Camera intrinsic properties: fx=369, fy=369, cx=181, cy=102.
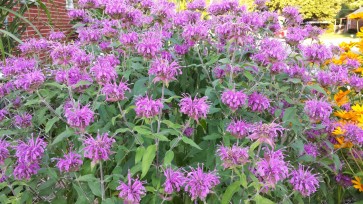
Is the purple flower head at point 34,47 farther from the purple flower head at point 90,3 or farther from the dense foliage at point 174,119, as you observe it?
the purple flower head at point 90,3

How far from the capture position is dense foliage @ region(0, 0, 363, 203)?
4.58 feet

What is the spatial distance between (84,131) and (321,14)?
1133 inches

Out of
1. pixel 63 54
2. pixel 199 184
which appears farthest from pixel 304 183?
pixel 63 54

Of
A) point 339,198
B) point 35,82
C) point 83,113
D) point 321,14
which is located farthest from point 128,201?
point 321,14

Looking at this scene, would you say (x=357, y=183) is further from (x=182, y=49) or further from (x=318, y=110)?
(x=182, y=49)

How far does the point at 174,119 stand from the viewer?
1.87 meters

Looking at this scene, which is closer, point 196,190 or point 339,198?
point 196,190

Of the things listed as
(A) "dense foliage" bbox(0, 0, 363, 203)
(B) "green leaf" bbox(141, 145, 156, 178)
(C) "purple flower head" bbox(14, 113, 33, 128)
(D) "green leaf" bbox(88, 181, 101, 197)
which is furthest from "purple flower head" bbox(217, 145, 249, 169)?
(C) "purple flower head" bbox(14, 113, 33, 128)

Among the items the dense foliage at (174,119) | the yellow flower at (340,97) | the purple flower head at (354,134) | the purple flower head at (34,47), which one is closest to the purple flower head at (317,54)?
the dense foliage at (174,119)

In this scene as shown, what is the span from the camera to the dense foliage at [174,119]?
4.58ft

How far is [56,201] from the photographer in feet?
5.36

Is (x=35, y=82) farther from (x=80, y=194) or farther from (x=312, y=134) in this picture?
(x=312, y=134)

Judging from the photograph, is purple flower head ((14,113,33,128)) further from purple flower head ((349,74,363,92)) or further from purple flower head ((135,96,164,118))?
purple flower head ((349,74,363,92))

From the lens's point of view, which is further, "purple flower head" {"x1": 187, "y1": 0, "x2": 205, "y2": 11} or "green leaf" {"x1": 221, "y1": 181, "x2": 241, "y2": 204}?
"purple flower head" {"x1": 187, "y1": 0, "x2": 205, "y2": 11}
